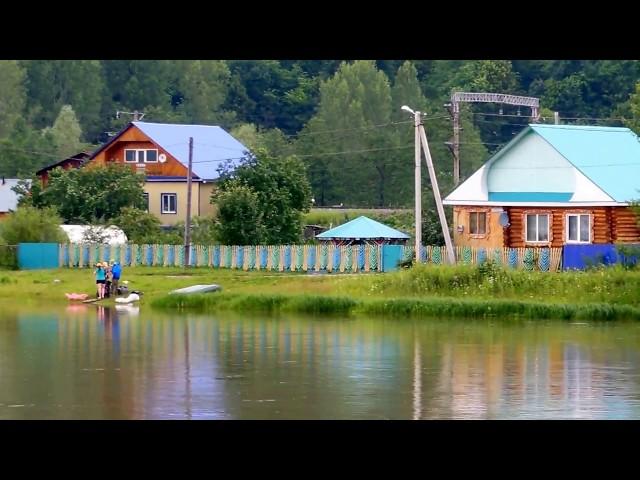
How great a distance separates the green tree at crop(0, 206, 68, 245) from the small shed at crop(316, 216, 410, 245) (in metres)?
9.31

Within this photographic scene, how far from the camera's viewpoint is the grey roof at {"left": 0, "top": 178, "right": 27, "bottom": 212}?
217ft

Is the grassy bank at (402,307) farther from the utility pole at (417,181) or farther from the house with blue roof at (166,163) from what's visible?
the house with blue roof at (166,163)

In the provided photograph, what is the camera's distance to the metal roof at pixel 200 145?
2370 inches

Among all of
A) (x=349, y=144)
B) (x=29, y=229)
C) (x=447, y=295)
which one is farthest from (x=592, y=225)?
(x=349, y=144)

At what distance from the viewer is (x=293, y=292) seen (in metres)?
36.9

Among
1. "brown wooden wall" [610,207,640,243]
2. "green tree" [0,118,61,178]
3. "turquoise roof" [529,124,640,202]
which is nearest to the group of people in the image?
"turquoise roof" [529,124,640,202]

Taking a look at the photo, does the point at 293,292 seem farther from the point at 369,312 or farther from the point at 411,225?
the point at 411,225

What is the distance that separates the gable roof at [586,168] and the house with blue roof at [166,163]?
1510 cm

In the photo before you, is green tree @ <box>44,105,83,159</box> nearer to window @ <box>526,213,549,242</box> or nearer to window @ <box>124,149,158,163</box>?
window @ <box>124,149,158,163</box>

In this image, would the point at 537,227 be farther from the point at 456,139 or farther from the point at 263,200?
the point at 263,200

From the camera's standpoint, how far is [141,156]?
61.3 metres

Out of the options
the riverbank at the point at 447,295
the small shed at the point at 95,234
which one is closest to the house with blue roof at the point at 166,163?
the small shed at the point at 95,234
